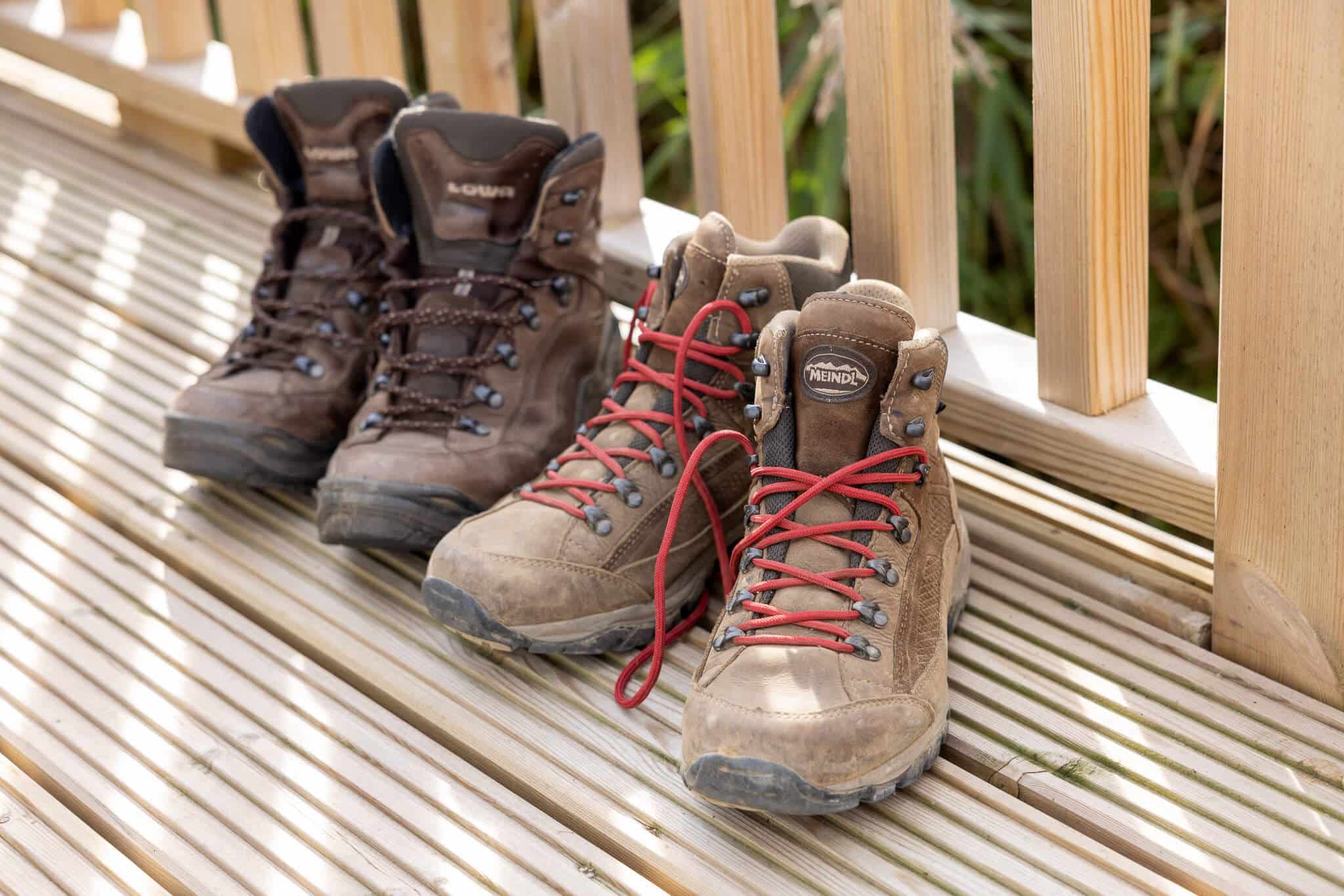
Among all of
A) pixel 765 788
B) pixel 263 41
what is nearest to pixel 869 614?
pixel 765 788

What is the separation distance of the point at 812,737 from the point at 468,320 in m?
0.59

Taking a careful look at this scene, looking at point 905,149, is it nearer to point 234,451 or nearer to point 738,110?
point 738,110

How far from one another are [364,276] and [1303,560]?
0.96 m

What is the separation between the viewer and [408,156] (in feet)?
4.53

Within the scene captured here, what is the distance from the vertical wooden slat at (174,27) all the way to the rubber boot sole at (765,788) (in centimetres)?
166

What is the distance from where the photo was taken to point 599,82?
1.72 meters

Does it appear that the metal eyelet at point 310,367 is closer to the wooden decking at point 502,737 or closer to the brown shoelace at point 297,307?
the brown shoelace at point 297,307

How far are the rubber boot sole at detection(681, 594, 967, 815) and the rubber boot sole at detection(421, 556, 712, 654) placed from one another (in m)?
0.21

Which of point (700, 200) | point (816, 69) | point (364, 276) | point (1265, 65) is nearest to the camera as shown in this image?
point (1265, 65)

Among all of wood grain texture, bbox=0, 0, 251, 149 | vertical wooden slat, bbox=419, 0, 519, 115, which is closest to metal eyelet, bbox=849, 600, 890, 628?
vertical wooden slat, bbox=419, 0, 519, 115

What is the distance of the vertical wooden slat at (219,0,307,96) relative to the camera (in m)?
2.06

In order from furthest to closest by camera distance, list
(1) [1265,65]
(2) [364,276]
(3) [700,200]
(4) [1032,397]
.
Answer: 1. (3) [700,200]
2. (2) [364,276]
3. (4) [1032,397]
4. (1) [1265,65]

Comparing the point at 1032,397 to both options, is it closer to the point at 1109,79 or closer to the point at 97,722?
the point at 1109,79

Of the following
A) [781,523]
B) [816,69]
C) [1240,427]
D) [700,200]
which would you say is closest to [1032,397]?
[1240,427]
